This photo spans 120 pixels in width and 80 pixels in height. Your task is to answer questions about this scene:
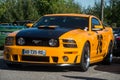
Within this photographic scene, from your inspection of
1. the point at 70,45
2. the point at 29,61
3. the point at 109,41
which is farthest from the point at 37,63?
the point at 109,41

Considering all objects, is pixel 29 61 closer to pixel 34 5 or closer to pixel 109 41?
pixel 109 41

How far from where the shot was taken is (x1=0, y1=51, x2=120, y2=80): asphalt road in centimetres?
991

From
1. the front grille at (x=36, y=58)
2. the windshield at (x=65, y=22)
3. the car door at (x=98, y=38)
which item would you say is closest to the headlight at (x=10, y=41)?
the front grille at (x=36, y=58)

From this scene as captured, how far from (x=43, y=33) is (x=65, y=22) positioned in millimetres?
1276

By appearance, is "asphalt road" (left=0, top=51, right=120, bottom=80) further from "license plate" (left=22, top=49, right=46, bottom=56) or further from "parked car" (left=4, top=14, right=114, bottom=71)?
"license plate" (left=22, top=49, right=46, bottom=56)

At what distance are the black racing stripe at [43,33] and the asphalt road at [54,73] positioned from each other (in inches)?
32.6

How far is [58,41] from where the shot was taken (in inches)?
423

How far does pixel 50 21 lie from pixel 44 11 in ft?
171

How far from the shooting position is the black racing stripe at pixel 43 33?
429 inches

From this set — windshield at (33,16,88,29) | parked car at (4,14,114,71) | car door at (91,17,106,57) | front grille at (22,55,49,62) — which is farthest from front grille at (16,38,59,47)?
car door at (91,17,106,57)

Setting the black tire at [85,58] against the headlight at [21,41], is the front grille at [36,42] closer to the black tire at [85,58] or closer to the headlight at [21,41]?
the headlight at [21,41]

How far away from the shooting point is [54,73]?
35.2 feet

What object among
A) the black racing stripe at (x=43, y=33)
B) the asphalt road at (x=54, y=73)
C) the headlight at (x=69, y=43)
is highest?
the black racing stripe at (x=43, y=33)

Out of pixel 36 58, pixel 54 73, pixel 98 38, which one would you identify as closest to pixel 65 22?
pixel 98 38
